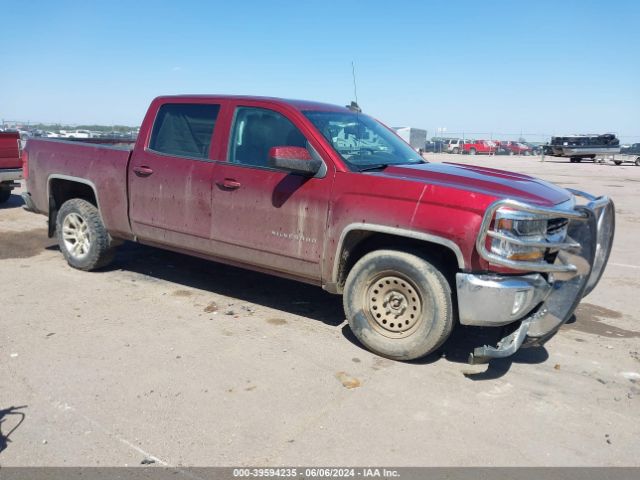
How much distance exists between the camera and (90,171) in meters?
5.95

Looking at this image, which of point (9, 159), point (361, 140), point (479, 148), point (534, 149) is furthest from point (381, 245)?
point (534, 149)

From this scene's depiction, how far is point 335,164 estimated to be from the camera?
14.4 feet

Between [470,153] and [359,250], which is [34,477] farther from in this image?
[470,153]

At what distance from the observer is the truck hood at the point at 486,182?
3959mm

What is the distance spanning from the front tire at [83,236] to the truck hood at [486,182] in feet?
11.1

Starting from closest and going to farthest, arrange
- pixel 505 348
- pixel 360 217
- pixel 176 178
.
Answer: pixel 505 348 → pixel 360 217 → pixel 176 178

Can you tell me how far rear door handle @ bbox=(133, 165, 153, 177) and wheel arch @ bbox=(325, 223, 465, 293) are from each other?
2.24 meters

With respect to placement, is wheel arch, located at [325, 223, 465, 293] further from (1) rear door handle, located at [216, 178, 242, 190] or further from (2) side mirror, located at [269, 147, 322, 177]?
(1) rear door handle, located at [216, 178, 242, 190]

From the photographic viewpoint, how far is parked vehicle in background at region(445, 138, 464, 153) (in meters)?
54.6

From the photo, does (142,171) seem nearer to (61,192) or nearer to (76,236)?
(76,236)

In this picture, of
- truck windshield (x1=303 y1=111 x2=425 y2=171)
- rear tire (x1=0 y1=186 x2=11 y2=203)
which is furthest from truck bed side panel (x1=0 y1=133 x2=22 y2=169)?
truck windshield (x1=303 y1=111 x2=425 y2=171)

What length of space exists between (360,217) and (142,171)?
2512mm

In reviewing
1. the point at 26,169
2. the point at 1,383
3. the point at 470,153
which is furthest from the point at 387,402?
the point at 470,153

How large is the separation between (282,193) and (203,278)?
2202 millimetres
